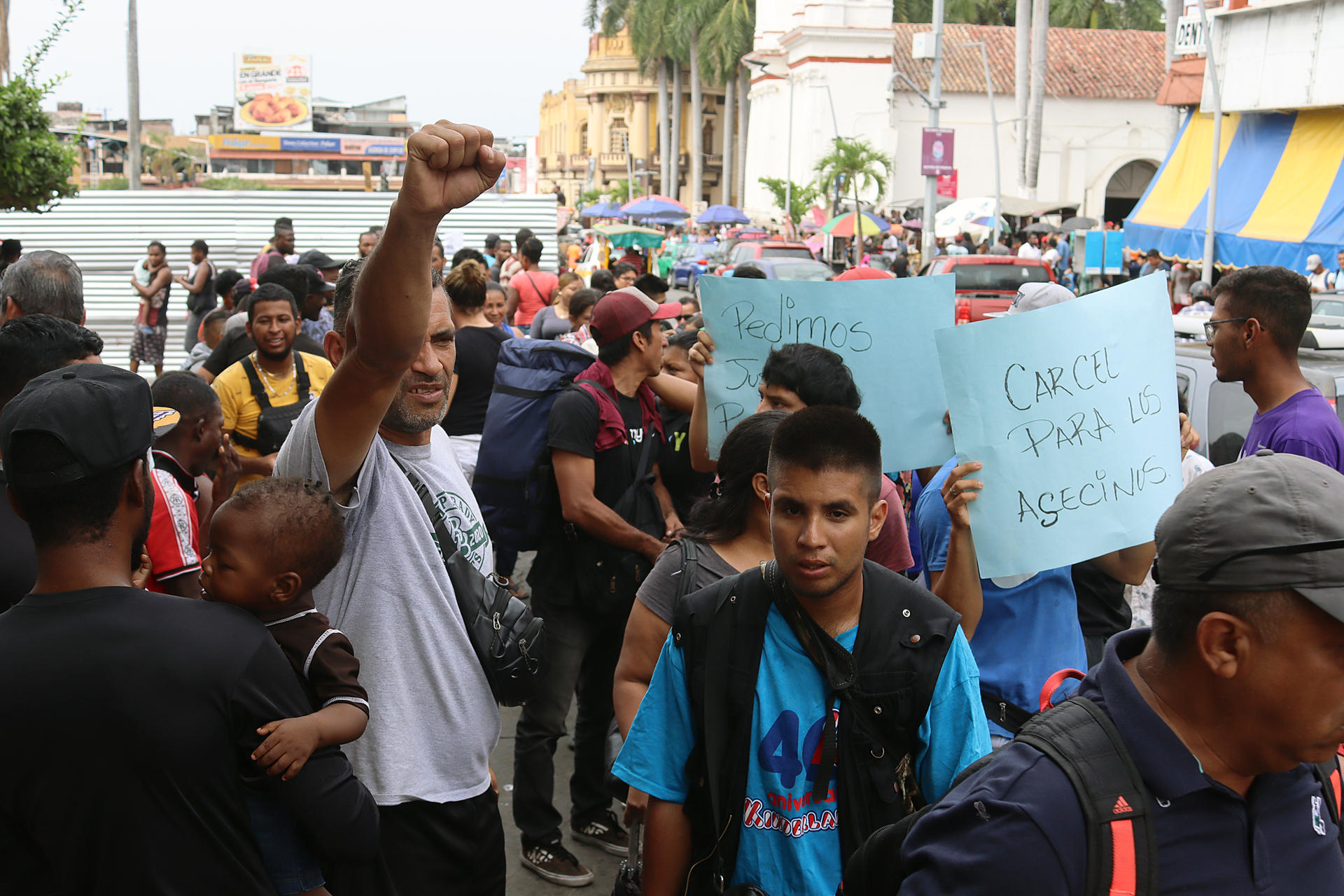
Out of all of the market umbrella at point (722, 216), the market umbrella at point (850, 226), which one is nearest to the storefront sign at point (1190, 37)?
the market umbrella at point (850, 226)

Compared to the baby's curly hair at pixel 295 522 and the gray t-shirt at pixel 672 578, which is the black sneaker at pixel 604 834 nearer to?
the gray t-shirt at pixel 672 578

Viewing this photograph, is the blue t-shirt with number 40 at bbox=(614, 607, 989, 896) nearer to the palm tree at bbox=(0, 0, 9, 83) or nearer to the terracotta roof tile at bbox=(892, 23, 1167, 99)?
the palm tree at bbox=(0, 0, 9, 83)

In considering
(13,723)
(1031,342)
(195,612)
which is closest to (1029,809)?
(195,612)

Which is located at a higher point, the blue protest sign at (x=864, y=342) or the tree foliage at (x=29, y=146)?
the tree foliage at (x=29, y=146)

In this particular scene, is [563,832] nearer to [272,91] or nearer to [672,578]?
[672,578]

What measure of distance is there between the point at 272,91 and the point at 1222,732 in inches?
4827

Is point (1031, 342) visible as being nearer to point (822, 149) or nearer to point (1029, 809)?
point (1029, 809)

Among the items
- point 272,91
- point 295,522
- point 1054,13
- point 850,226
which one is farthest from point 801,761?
point 272,91

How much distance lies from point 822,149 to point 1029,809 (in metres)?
56.0

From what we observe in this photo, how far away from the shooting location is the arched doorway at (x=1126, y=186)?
5316 centimetres

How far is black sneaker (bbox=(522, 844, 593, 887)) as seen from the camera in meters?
4.41

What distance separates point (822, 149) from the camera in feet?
181

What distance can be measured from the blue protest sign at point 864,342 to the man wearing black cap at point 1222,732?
2304mm

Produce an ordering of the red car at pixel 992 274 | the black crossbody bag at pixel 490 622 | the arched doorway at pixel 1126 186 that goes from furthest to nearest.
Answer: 1. the arched doorway at pixel 1126 186
2. the red car at pixel 992 274
3. the black crossbody bag at pixel 490 622
